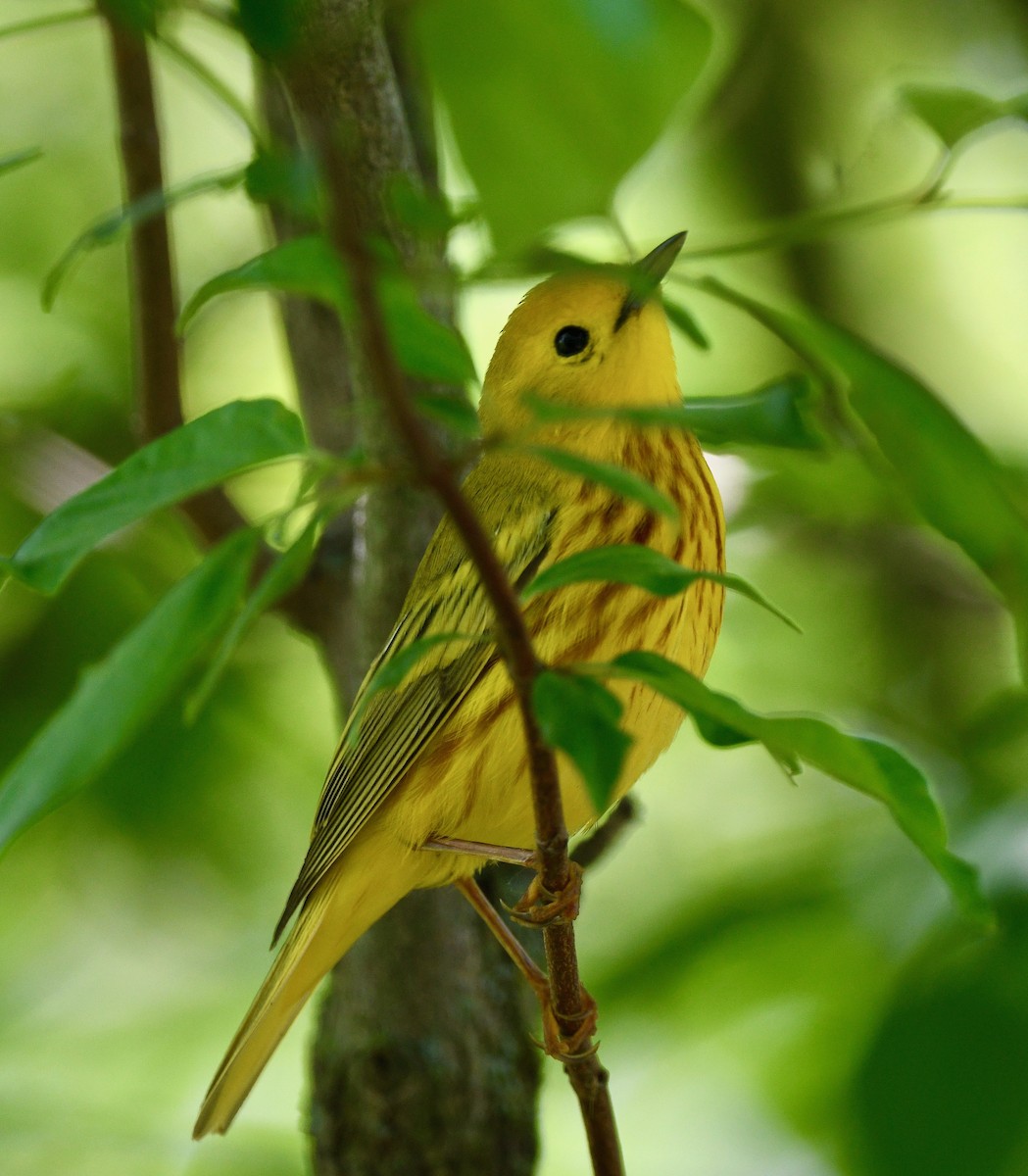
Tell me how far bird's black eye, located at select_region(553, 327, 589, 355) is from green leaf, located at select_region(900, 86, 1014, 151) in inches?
30.4

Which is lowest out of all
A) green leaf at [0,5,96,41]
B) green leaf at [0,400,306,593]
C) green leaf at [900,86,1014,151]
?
green leaf at [0,400,306,593]

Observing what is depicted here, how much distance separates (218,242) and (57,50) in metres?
0.87

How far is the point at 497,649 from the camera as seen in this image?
2006 mm

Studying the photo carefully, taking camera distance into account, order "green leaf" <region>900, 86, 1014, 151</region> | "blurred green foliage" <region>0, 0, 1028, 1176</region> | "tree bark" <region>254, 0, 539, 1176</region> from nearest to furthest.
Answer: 1. "green leaf" <region>900, 86, 1014, 151</region>
2. "tree bark" <region>254, 0, 539, 1176</region>
3. "blurred green foliage" <region>0, 0, 1028, 1176</region>

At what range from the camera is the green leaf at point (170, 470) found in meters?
1.23

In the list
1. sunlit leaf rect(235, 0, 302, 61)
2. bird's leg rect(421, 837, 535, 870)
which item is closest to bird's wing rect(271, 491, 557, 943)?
bird's leg rect(421, 837, 535, 870)

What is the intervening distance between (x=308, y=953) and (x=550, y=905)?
0.80 m

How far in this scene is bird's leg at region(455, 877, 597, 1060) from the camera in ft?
6.88

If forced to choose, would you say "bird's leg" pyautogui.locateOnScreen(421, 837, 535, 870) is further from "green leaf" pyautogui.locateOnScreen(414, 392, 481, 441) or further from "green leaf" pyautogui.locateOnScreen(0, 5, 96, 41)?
"green leaf" pyautogui.locateOnScreen(0, 5, 96, 41)

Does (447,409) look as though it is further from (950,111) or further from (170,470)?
(950,111)

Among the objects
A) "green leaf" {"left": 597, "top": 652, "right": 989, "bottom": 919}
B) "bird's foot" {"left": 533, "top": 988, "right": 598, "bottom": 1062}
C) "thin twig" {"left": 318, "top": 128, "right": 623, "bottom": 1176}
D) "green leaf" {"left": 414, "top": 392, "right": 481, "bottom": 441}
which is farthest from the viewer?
"bird's foot" {"left": 533, "top": 988, "right": 598, "bottom": 1062}

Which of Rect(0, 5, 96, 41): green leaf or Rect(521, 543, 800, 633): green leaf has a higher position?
Rect(0, 5, 96, 41): green leaf

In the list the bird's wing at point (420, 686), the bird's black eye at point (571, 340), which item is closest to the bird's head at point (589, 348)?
the bird's black eye at point (571, 340)

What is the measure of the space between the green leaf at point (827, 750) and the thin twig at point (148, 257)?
148 cm
